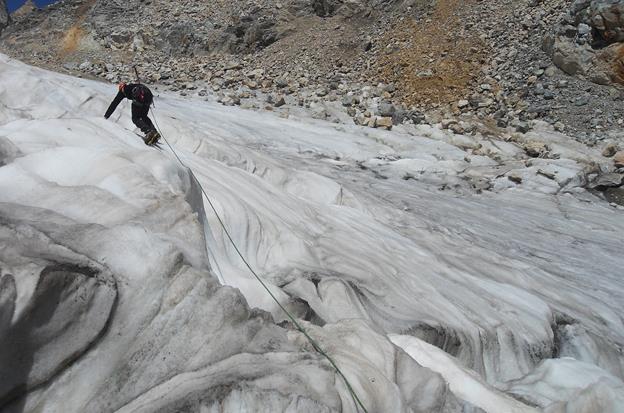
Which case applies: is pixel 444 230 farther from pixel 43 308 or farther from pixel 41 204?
pixel 43 308

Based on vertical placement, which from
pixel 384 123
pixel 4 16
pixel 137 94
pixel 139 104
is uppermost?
pixel 4 16

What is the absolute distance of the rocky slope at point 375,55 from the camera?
18.0 meters

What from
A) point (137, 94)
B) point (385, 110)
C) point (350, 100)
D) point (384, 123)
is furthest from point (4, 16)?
point (137, 94)

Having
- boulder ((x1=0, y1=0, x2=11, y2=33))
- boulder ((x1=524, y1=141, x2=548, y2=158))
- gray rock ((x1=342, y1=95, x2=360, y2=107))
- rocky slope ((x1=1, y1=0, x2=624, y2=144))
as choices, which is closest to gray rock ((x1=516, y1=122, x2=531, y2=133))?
rocky slope ((x1=1, y1=0, x2=624, y2=144))

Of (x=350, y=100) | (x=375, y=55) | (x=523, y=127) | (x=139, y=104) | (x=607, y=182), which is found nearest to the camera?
(x=139, y=104)

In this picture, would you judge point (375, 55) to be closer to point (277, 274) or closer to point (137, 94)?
point (137, 94)

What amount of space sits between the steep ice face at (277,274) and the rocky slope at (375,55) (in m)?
5.90

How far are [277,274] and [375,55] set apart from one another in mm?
18436

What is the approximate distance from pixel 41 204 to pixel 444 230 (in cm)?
697

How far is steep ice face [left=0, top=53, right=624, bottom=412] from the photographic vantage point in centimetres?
295

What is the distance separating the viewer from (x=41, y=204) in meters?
4.06

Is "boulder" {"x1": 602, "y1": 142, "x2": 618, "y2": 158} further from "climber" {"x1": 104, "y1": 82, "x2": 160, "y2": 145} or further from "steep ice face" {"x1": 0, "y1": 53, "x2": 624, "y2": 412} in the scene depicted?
"climber" {"x1": 104, "y1": 82, "x2": 160, "y2": 145}

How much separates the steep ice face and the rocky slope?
5.90 meters

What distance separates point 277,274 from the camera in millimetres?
5797
